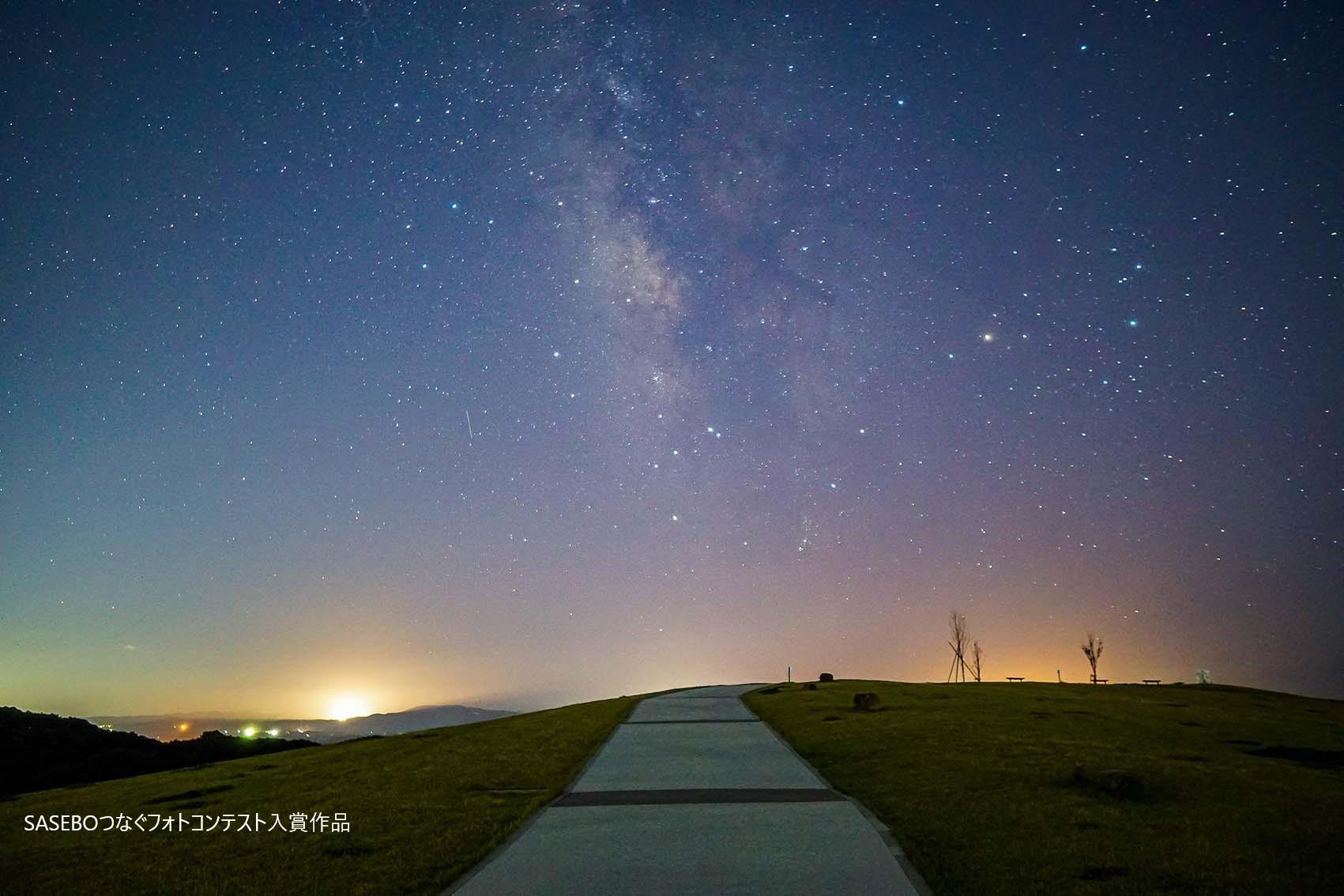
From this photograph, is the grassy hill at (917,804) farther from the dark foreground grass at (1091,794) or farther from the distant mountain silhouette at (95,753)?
the distant mountain silhouette at (95,753)

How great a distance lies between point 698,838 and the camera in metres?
11.1

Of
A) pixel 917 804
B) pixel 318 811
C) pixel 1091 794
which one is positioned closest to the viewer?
pixel 917 804

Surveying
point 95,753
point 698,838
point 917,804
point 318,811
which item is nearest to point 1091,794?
point 917,804

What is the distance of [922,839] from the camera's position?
37.1ft

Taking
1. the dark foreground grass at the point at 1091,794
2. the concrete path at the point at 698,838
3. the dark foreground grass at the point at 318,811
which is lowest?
the dark foreground grass at the point at 318,811

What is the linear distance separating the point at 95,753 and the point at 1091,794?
5799 cm

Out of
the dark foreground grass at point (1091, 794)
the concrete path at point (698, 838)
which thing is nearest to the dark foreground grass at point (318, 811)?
the concrete path at point (698, 838)

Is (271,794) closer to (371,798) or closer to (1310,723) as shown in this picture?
(371,798)

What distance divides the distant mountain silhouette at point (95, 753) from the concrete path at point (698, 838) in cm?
2736

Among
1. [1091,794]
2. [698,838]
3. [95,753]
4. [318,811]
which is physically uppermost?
[698,838]

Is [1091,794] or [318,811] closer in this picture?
[1091,794]

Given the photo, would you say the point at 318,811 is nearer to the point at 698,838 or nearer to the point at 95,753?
the point at 698,838

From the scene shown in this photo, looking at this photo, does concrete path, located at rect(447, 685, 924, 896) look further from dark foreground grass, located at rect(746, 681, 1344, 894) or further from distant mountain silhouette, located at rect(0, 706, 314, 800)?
distant mountain silhouette, located at rect(0, 706, 314, 800)

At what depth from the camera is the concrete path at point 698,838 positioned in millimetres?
9148
